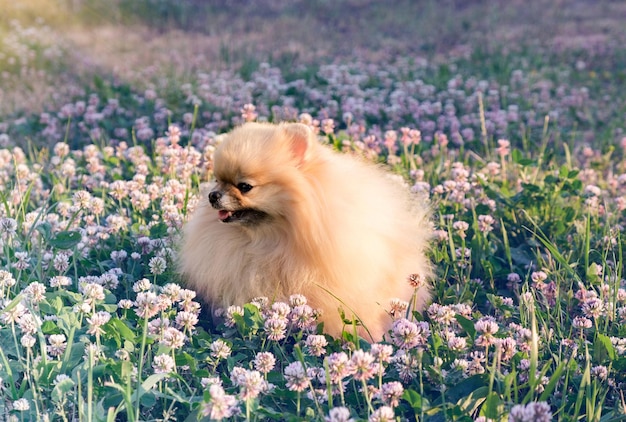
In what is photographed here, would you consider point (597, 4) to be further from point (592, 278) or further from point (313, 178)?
point (313, 178)

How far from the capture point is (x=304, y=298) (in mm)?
3848

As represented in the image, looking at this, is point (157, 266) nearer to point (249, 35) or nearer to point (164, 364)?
point (164, 364)

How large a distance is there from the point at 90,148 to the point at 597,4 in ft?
41.8

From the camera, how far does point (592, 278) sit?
470cm

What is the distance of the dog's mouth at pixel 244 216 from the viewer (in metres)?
3.98

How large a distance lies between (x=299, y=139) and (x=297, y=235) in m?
0.50

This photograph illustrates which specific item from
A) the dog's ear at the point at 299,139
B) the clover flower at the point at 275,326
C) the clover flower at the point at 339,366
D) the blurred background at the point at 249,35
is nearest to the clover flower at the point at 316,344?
the clover flower at the point at 275,326

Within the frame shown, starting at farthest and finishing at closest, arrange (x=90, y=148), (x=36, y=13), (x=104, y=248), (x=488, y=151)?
(x=36, y=13)
(x=488, y=151)
(x=90, y=148)
(x=104, y=248)

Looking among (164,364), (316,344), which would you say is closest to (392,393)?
(316,344)

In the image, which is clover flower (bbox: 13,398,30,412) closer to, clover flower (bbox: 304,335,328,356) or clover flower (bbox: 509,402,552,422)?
clover flower (bbox: 304,335,328,356)

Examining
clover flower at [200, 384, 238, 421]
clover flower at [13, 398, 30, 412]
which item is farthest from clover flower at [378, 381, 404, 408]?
clover flower at [13, 398, 30, 412]

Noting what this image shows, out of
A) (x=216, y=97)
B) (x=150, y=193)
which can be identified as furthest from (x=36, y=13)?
(x=150, y=193)

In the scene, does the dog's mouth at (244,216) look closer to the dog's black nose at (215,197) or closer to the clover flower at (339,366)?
the dog's black nose at (215,197)

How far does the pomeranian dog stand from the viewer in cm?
393
